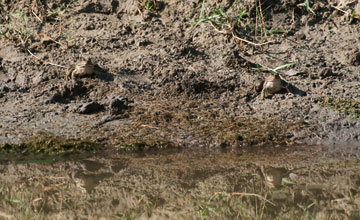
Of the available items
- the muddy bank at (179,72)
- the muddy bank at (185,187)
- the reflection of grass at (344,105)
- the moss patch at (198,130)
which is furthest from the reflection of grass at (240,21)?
the muddy bank at (185,187)

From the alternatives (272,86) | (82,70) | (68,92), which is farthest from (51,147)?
(272,86)

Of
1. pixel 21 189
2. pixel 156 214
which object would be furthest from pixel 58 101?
pixel 156 214

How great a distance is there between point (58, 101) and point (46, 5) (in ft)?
5.43

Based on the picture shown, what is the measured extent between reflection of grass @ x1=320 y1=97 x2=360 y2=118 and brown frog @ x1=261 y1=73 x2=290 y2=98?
1.24 ft

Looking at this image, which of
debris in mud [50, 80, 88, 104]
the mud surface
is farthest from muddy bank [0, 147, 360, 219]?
debris in mud [50, 80, 88, 104]

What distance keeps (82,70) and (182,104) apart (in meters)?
1.02

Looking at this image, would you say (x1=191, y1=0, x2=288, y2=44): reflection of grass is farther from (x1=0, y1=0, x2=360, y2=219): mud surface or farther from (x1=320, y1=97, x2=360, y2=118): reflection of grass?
(x1=320, y1=97, x2=360, y2=118): reflection of grass

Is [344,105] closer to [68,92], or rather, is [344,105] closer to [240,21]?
[240,21]

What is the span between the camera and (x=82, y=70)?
4.89m

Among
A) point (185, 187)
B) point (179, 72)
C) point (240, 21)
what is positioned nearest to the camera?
point (185, 187)

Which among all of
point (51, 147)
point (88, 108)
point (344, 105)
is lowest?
point (51, 147)

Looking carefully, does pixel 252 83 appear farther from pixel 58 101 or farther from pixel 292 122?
pixel 58 101

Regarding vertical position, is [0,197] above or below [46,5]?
below

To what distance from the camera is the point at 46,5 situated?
5906 millimetres
